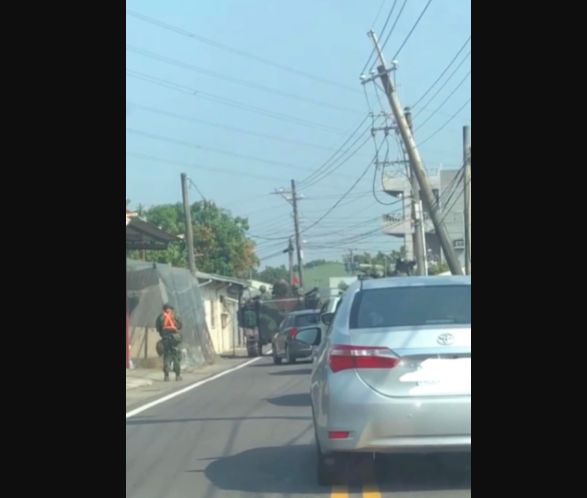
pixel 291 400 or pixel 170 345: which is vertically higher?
pixel 170 345

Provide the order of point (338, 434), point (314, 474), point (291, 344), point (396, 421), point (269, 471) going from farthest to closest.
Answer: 1. point (291, 344)
2. point (269, 471)
3. point (314, 474)
4. point (338, 434)
5. point (396, 421)

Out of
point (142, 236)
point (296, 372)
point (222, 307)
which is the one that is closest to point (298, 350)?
point (296, 372)

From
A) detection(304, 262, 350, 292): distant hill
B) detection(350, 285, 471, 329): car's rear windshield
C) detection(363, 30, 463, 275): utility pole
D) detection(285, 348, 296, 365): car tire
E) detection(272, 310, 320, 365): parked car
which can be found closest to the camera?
detection(350, 285, 471, 329): car's rear windshield

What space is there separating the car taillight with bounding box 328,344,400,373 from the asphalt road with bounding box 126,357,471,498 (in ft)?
3.36

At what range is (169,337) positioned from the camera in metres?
24.9

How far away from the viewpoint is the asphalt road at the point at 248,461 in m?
9.05

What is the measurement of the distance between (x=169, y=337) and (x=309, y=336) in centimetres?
1440

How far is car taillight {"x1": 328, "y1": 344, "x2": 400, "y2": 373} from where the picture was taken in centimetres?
839

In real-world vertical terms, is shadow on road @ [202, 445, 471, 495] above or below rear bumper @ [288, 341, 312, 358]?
below

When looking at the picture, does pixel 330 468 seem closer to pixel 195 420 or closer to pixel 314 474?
pixel 314 474

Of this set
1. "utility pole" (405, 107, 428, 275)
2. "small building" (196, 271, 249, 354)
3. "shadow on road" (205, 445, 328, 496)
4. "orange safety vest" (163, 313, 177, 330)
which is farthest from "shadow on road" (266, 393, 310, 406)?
"small building" (196, 271, 249, 354)

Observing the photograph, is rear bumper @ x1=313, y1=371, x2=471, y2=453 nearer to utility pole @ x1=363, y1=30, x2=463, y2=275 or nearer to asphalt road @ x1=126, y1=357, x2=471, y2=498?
asphalt road @ x1=126, y1=357, x2=471, y2=498
